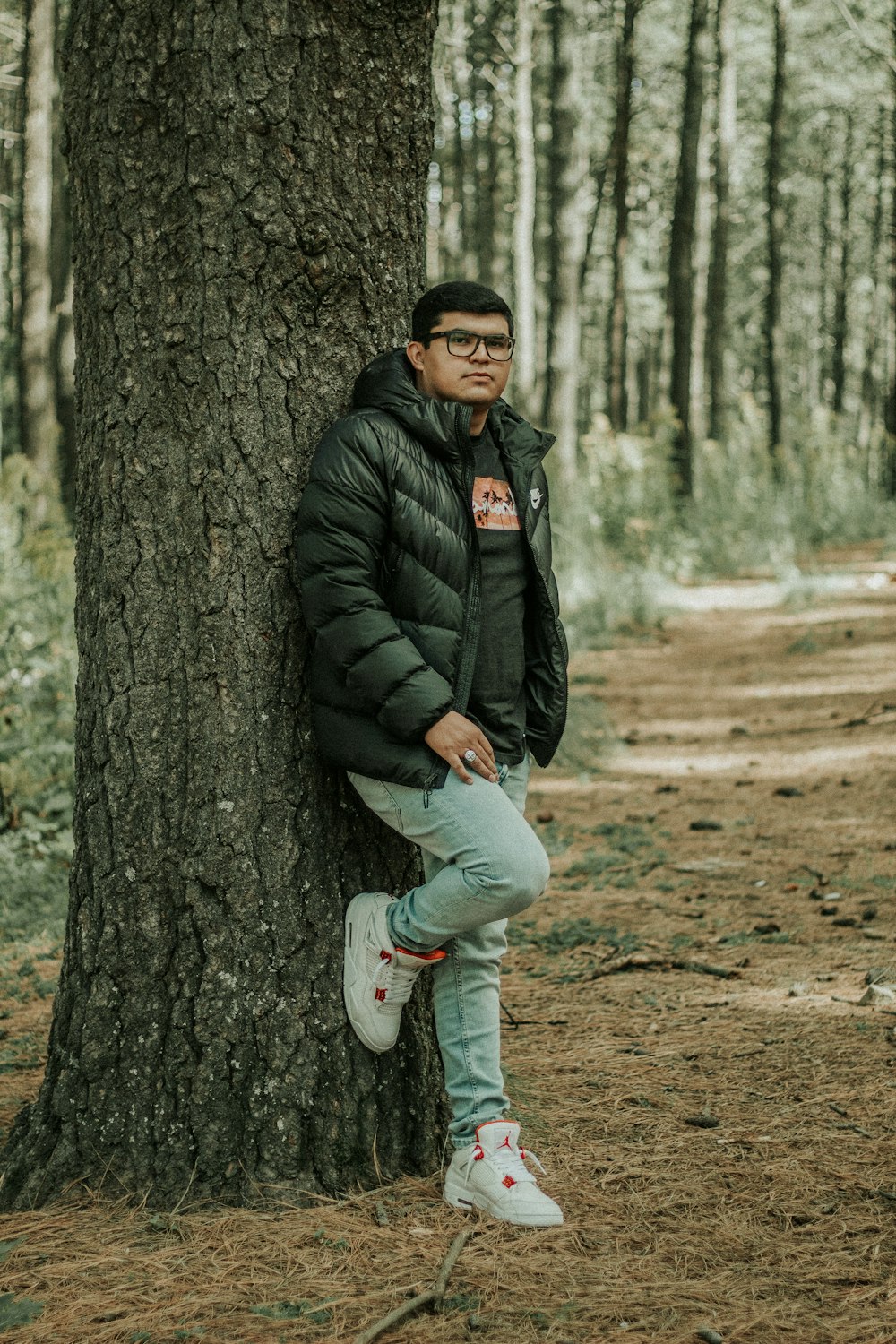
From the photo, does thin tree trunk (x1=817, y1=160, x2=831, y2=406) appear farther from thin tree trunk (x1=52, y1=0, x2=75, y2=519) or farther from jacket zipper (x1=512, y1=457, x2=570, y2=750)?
jacket zipper (x1=512, y1=457, x2=570, y2=750)

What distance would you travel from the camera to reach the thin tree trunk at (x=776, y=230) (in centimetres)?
2186

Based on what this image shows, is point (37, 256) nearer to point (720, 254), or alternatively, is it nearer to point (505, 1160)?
point (720, 254)

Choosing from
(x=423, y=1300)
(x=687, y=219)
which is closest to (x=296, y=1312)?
(x=423, y=1300)

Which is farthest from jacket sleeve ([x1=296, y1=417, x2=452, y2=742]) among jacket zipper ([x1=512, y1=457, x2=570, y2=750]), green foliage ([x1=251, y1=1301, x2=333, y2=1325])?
green foliage ([x1=251, y1=1301, x2=333, y2=1325])

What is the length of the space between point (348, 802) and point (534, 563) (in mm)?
774

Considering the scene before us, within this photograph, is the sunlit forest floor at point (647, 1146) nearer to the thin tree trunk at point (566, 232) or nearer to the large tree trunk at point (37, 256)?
the thin tree trunk at point (566, 232)

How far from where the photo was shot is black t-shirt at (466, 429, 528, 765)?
318cm

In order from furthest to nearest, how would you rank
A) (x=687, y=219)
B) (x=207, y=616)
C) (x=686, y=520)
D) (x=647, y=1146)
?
(x=687, y=219) → (x=686, y=520) → (x=647, y=1146) → (x=207, y=616)

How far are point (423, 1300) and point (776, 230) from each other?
76.2 feet

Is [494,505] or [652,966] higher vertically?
[494,505]

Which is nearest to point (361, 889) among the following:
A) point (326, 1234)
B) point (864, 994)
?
point (326, 1234)

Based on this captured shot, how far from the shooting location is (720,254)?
22062mm

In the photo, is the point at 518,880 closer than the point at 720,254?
Yes

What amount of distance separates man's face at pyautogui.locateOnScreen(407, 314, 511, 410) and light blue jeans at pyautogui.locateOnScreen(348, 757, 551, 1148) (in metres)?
0.96
